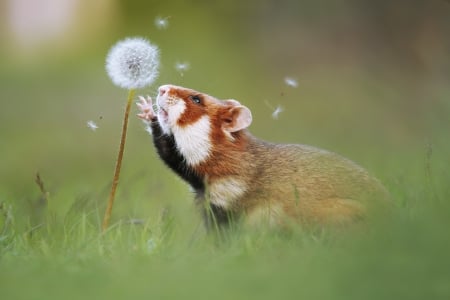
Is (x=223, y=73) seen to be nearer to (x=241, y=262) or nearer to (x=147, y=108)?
(x=147, y=108)

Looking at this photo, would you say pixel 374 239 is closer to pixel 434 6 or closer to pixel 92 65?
pixel 434 6

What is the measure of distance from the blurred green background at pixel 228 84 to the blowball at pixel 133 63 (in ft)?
0.79

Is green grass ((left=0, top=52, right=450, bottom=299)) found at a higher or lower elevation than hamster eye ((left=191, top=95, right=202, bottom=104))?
lower

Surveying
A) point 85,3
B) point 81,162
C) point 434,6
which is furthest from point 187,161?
point 85,3

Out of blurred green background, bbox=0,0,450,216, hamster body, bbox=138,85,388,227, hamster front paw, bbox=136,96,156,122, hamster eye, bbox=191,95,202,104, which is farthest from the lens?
blurred green background, bbox=0,0,450,216

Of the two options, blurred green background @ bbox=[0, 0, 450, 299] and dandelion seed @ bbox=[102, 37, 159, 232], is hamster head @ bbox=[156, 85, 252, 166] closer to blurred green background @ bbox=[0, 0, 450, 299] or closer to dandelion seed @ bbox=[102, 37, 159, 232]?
Result: dandelion seed @ bbox=[102, 37, 159, 232]

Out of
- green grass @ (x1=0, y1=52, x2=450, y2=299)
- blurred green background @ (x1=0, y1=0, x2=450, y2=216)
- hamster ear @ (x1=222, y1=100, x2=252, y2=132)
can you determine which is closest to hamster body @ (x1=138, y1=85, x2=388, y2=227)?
hamster ear @ (x1=222, y1=100, x2=252, y2=132)

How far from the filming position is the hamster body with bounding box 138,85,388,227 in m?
5.73

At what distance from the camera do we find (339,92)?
13328 millimetres

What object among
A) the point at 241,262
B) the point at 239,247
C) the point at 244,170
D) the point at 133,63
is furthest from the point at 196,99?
the point at 241,262

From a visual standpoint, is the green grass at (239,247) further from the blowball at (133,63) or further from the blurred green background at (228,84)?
the blowball at (133,63)

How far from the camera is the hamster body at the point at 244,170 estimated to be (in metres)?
5.73

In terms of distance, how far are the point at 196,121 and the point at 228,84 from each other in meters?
8.18

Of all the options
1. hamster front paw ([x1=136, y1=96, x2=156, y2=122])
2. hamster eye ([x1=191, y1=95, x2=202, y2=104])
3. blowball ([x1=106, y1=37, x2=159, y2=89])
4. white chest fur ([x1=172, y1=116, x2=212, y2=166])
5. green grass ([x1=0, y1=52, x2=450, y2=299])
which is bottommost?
green grass ([x1=0, y1=52, x2=450, y2=299])
